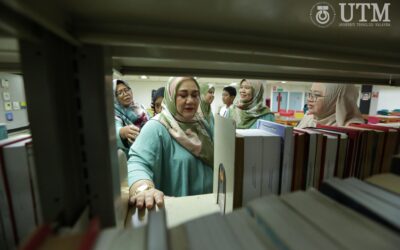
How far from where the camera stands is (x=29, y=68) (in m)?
0.31

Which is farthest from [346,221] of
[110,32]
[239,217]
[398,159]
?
[110,32]

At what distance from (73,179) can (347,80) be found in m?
1.37

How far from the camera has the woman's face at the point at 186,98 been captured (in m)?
1.36

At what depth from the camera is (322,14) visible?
43 centimetres

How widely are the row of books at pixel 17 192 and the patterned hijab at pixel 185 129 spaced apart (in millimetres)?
888

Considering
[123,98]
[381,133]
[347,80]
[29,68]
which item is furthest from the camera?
[123,98]

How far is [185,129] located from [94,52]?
39.9 inches

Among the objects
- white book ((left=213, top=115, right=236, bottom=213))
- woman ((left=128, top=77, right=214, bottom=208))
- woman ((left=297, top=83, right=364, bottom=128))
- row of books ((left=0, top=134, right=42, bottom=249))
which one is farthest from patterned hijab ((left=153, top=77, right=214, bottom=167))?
woman ((left=297, top=83, right=364, bottom=128))

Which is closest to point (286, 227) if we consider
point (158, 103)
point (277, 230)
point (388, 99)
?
point (277, 230)

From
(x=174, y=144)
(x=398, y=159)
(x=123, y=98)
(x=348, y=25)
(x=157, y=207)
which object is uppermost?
(x=348, y=25)

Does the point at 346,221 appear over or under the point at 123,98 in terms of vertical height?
under

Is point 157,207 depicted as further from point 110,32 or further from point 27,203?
point 110,32

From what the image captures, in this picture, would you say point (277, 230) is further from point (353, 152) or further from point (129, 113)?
point (129, 113)

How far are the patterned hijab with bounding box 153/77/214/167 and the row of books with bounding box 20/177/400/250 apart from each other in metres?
0.92
